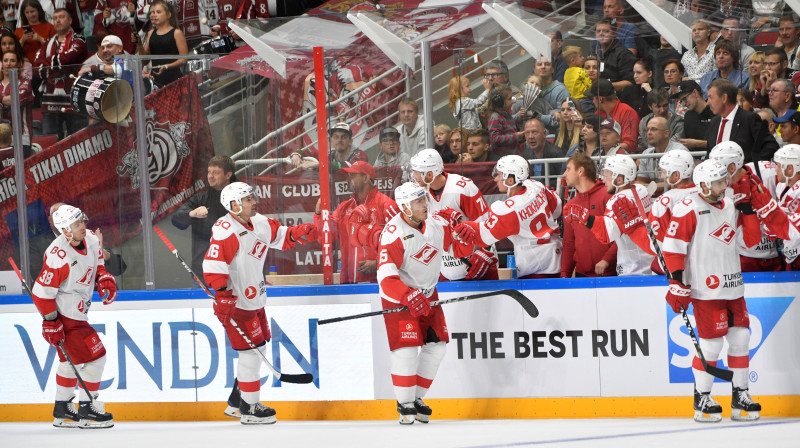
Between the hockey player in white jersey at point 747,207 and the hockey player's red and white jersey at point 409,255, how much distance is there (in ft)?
5.12

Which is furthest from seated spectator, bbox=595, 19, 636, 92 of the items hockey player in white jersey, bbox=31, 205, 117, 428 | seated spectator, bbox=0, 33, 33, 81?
seated spectator, bbox=0, 33, 33, 81

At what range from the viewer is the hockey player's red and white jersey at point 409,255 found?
6.02 m

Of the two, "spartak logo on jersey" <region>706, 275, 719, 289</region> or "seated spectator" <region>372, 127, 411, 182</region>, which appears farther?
"seated spectator" <region>372, 127, 411, 182</region>

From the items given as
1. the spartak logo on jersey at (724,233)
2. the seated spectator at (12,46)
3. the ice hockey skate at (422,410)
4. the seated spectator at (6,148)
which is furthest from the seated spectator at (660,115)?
the seated spectator at (12,46)

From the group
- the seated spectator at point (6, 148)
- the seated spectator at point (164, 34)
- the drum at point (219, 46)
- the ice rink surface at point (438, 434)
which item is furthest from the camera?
the seated spectator at point (164, 34)

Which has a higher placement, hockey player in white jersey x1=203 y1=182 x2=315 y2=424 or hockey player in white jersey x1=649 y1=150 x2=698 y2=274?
hockey player in white jersey x1=649 y1=150 x2=698 y2=274

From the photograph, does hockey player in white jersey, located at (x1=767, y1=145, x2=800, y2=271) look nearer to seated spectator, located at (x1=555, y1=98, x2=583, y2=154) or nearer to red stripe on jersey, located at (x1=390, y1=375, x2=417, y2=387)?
seated spectator, located at (x1=555, y1=98, x2=583, y2=154)

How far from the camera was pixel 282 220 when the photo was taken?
684 centimetres

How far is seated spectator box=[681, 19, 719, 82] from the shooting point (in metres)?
6.28

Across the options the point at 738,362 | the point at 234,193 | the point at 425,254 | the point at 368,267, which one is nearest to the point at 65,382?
the point at 234,193

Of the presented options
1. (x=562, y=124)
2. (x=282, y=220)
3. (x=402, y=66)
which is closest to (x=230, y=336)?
(x=282, y=220)

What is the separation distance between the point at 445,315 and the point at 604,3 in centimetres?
207

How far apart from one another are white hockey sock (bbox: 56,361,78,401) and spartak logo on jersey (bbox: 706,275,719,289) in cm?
374

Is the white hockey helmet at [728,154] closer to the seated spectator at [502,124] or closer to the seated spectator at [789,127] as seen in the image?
the seated spectator at [789,127]
